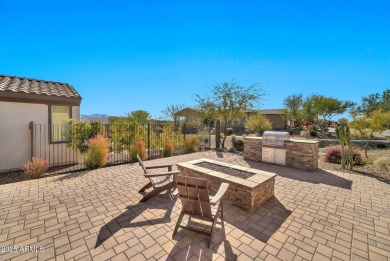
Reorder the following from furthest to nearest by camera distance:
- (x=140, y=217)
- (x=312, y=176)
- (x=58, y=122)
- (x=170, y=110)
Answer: (x=170, y=110), (x=58, y=122), (x=312, y=176), (x=140, y=217)

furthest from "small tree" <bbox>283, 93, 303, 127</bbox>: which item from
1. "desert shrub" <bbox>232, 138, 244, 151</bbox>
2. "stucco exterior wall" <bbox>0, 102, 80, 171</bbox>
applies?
"stucco exterior wall" <bbox>0, 102, 80, 171</bbox>

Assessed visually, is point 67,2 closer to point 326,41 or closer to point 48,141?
point 48,141

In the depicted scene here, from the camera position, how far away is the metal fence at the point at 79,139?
7105 mm

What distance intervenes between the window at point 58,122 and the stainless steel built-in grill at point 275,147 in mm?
8560

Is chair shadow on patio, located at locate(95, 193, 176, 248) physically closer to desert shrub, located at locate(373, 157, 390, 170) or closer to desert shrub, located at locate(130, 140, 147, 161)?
desert shrub, located at locate(130, 140, 147, 161)

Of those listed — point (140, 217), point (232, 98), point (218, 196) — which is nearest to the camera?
point (218, 196)

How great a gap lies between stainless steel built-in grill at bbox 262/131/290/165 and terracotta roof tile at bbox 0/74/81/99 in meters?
8.78

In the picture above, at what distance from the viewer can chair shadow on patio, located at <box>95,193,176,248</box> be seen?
2.92 metres

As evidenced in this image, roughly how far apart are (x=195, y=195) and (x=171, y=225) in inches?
34.1

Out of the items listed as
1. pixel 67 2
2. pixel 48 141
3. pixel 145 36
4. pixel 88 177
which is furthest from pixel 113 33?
pixel 88 177

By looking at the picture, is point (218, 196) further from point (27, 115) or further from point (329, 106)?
point (329, 106)

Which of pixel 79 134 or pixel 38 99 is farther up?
pixel 38 99

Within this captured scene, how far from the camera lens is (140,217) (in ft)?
11.1

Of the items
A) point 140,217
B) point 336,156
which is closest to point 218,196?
point 140,217
